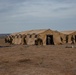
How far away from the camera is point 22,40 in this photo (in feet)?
175

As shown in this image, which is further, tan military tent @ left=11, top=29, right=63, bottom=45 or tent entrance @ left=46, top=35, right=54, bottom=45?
tent entrance @ left=46, top=35, right=54, bottom=45

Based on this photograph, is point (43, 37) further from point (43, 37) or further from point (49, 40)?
point (49, 40)

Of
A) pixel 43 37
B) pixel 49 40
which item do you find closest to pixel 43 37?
pixel 43 37

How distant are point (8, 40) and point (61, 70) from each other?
157 feet

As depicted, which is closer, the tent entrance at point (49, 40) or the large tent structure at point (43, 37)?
the large tent structure at point (43, 37)

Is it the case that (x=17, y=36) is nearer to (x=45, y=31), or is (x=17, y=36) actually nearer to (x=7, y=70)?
(x=45, y=31)

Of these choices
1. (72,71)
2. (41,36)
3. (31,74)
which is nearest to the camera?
(31,74)

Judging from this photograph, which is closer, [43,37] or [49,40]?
[43,37]

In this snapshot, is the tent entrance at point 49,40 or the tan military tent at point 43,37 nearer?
the tan military tent at point 43,37

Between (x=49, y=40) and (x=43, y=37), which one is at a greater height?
(x=43, y=37)

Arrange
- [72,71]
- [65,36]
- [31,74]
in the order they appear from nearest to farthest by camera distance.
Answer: [31,74] < [72,71] < [65,36]

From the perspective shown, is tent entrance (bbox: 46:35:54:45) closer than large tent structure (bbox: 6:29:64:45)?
No

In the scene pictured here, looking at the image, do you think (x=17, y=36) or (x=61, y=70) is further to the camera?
(x=17, y=36)

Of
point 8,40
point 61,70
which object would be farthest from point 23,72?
point 8,40
